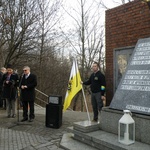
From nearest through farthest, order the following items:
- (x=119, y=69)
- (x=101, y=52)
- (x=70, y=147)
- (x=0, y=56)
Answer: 1. (x=70, y=147)
2. (x=119, y=69)
3. (x=0, y=56)
4. (x=101, y=52)

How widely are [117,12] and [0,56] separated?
849 cm

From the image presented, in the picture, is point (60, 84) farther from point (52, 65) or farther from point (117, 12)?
point (117, 12)

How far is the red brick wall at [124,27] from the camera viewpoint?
6730mm

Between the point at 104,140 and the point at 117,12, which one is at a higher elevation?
the point at 117,12

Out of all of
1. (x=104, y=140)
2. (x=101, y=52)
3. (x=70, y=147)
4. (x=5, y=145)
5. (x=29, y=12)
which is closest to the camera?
(x=104, y=140)

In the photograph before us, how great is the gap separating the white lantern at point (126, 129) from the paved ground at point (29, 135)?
1.46m

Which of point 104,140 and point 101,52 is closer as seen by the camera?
point 104,140

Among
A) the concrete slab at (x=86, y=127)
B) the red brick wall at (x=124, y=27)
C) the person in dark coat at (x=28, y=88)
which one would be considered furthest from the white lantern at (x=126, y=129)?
the person in dark coat at (x=28, y=88)

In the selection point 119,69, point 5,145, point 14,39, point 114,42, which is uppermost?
point 14,39

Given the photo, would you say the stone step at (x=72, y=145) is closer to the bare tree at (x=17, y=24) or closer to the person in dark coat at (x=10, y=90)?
the person in dark coat at (x=10, y=90)

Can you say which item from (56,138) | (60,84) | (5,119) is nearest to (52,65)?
(60,84)

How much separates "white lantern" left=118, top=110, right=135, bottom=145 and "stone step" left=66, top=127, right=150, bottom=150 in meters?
0.10

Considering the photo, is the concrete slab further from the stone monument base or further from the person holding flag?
the person holding flag

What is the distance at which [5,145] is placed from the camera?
5.18m
